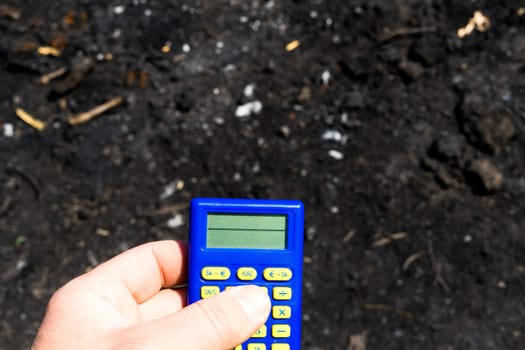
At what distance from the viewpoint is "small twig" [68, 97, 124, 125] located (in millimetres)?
2520

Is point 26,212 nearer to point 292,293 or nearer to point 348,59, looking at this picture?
point 292,293

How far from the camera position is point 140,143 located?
2.51 m

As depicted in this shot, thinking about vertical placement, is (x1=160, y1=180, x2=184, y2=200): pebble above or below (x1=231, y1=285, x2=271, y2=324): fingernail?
below

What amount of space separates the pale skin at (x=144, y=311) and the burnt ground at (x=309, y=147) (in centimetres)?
66

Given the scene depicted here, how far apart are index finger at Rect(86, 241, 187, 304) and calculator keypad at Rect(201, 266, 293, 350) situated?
201 millimetres

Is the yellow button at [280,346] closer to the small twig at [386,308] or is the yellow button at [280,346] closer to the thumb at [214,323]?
the thumb at [214,323]

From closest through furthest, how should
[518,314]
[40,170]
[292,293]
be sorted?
[292,293] → [518,314] → [40,170]

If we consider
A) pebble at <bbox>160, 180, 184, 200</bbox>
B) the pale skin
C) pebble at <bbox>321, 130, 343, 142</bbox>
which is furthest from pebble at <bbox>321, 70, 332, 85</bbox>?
the pale skin

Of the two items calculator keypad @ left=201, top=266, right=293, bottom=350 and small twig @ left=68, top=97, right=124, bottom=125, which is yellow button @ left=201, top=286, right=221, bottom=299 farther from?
small twig @ left=68, top=97, right=124, bottom=125

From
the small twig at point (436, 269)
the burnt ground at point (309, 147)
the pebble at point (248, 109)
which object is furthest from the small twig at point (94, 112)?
the small twig at point (436, 269)

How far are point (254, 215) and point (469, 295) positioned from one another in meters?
1.20

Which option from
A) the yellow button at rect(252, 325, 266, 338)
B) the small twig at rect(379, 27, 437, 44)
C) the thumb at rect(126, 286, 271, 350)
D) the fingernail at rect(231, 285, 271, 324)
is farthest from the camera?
the small twig at rect(379, 27, 437, 44)

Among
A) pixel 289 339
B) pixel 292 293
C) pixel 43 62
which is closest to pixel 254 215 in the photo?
pixel 292 293

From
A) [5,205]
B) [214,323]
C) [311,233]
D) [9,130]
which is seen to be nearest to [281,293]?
[214,323]
